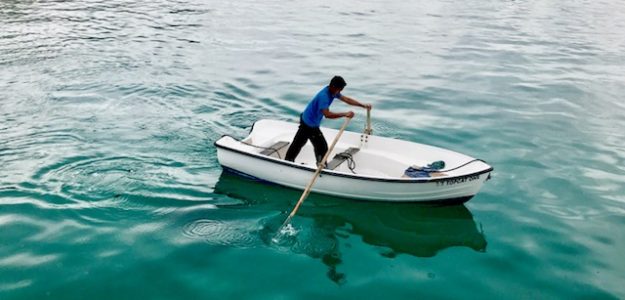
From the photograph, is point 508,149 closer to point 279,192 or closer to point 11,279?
point 279,192

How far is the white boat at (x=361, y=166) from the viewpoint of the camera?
12.4m

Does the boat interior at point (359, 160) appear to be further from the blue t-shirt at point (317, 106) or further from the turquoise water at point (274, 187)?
the blue t-shirt at point (317, 106)

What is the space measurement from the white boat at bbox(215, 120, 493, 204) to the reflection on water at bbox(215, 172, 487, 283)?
289 mm

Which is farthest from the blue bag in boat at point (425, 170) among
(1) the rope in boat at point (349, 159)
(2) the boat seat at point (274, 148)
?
(2) the boat seat at point (274, 148)

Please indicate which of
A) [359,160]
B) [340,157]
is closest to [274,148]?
[340,157]

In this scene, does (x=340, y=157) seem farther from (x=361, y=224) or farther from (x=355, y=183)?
(x=361, y=224)

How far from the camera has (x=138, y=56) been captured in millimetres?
27219

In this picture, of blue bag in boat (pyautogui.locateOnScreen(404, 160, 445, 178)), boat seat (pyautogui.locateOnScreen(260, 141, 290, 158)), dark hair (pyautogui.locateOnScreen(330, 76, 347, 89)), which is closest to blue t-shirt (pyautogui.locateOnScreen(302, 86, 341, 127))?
dark hair (pyautogui.locateOnScreen(330, 76, 347, 89))

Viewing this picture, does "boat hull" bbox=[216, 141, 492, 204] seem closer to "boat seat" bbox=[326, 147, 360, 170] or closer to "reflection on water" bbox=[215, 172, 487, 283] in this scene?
"reflection on water" bbox=[215, 172, 487, 283]

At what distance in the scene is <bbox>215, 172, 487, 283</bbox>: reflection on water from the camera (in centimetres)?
1167

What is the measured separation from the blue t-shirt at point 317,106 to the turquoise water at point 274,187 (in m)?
1.93

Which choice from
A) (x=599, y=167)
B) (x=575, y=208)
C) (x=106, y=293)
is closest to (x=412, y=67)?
(x=599, y=167)

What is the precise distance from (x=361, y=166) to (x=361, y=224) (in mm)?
2536

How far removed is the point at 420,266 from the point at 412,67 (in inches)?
705
